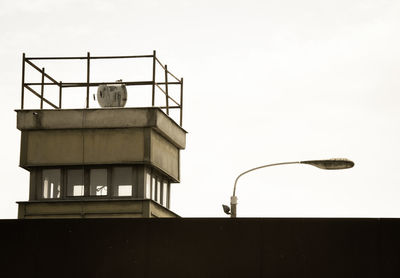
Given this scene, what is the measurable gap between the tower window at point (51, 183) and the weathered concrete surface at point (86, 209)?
25.5 inches

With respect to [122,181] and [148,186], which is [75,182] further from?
[148,186]

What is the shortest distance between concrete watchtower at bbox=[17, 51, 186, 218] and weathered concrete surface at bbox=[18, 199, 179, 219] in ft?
0.10

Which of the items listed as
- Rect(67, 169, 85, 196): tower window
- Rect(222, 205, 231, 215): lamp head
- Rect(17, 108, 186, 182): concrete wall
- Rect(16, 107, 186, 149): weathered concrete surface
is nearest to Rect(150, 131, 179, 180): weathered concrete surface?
Rect(17, 108, 186, 182): concrete wall

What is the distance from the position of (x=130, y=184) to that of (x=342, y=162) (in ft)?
31.8
